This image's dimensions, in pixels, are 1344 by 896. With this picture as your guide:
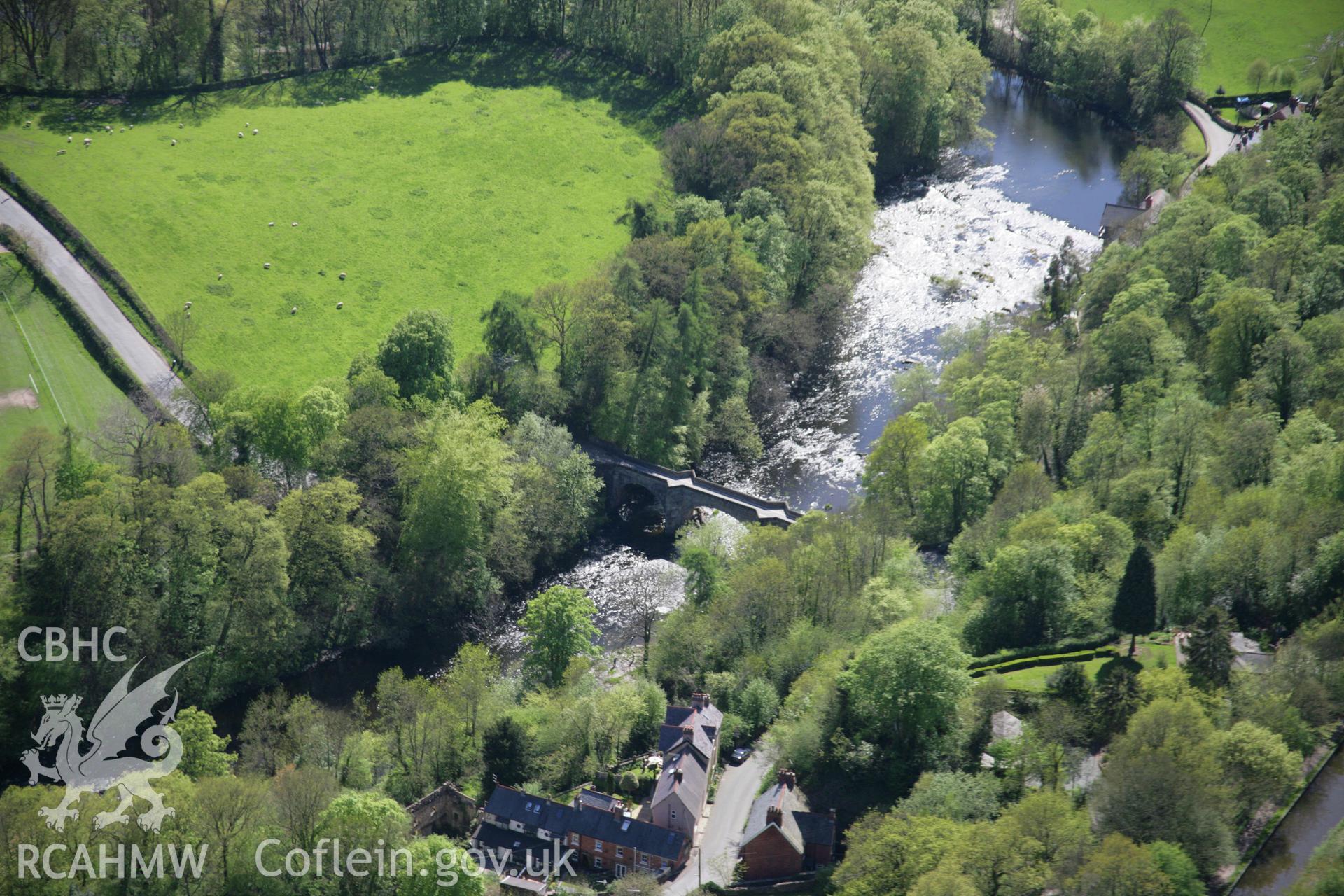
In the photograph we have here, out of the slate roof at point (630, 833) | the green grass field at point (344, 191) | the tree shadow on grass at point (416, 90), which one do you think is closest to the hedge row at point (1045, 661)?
the slate roof at point (630, 833)

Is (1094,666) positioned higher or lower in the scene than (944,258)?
lower

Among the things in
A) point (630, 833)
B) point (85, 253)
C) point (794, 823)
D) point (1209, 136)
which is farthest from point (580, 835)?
point (1209, 136)

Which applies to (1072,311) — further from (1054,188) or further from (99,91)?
(99,91)

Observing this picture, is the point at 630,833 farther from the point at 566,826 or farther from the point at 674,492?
the point at 674,492

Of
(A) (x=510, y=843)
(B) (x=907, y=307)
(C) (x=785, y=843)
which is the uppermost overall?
(B) (x=907, y=307)

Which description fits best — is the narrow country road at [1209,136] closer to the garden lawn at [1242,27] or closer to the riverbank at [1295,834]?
the garden lawn at [1242,27]

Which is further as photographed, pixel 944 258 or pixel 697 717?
pixel 944 258

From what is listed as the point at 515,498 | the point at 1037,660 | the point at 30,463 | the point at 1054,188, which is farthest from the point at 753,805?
the point at 1054,188
